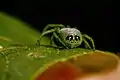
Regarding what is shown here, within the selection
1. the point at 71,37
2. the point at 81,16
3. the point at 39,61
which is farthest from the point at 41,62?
the point at 81,16

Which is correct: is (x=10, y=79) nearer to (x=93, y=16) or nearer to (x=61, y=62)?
(x=61, y=62)

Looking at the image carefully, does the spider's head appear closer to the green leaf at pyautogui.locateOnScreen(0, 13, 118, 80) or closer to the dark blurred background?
the green leaf at pyautogui.locateOnScreen(0, 13, 118, 80)

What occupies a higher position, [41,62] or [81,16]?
[81,16]

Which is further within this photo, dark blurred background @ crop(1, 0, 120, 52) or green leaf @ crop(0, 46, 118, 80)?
dark blurred background @ crop(1, 0, 120, 52)

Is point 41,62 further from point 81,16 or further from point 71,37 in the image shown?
point 81,16

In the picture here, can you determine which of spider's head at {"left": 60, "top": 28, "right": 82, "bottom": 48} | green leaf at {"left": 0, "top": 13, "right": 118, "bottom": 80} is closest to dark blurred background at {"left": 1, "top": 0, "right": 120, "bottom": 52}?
A: spider's head at {"left": 60, "top": 28, "right": 82, "bottom": 48}

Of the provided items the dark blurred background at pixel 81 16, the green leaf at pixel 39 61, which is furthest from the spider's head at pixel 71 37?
the dark blurred background at pixel 81 16

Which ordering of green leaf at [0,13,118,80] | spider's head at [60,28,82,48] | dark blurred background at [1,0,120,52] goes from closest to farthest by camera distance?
green leaf at [0,13,118,80] < spider's head at [60,28,82,48] < dark blurred background at [1,0,120,52]

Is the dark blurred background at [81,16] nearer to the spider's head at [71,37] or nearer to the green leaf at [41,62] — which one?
the spider's head at [71,37]
